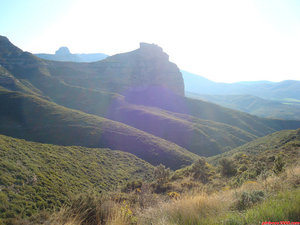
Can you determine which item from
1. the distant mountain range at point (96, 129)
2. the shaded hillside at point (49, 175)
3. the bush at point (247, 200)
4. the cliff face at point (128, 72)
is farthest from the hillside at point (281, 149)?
the cliff face at point (128, 72)

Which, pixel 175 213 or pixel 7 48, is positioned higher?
pixel 7 48

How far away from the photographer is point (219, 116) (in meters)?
110

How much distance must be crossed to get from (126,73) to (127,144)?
109 metres

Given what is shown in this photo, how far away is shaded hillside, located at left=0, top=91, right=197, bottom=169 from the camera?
4425 cm

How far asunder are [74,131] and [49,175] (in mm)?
30184

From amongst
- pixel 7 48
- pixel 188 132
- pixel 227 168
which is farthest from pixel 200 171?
pixel 7 48

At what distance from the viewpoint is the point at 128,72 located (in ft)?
491

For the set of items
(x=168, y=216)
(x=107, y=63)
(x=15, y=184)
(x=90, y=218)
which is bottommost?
(x=15, y=184)

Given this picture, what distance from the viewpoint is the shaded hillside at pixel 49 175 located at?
42.2 feet

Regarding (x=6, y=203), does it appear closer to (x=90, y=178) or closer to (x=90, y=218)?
(x=90, y=218)

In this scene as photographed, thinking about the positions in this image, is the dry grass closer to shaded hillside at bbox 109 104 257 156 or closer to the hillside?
the hillside

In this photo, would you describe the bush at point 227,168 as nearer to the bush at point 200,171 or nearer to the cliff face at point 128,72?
the bush at point 200,171

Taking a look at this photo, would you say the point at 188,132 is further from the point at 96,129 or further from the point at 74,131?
the point at 74,131

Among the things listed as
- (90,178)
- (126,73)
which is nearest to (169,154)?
(90,178)
